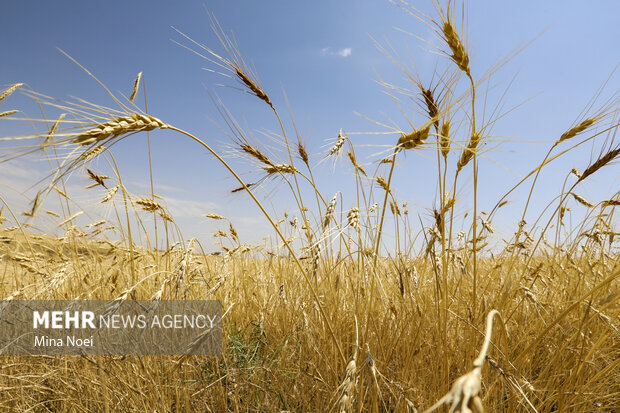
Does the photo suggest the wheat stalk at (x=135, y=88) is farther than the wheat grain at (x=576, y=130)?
Yes

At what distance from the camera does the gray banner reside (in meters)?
2.24

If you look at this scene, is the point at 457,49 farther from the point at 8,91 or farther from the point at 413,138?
the point at 8,91

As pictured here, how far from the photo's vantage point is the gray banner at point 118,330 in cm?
224

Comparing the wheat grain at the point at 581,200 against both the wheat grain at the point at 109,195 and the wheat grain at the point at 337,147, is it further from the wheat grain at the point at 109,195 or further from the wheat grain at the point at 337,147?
the wheat grain at the point at 109,195

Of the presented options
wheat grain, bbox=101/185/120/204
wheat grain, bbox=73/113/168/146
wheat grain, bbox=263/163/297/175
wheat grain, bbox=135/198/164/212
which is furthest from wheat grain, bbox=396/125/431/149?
wheat grain, bbox=101/185/120/204

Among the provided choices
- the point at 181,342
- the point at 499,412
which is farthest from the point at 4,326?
the point at 499,412

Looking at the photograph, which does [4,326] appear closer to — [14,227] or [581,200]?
[14,227]

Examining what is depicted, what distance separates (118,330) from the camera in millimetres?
2465

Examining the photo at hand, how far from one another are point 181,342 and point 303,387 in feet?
3.68

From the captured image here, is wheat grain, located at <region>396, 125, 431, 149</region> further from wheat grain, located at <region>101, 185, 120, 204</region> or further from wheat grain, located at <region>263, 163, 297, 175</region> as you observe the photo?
wheat grain, located at <region>101, 185, 120, 204</region>

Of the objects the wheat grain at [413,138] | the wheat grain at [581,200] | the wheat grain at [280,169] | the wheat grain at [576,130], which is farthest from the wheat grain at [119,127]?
the wheat grain at [581,200]

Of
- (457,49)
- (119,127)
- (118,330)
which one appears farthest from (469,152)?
(118,330)

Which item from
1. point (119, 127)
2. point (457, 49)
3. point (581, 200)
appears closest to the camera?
point (119, 127)

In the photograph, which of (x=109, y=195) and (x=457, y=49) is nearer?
(x=457, y=49)
